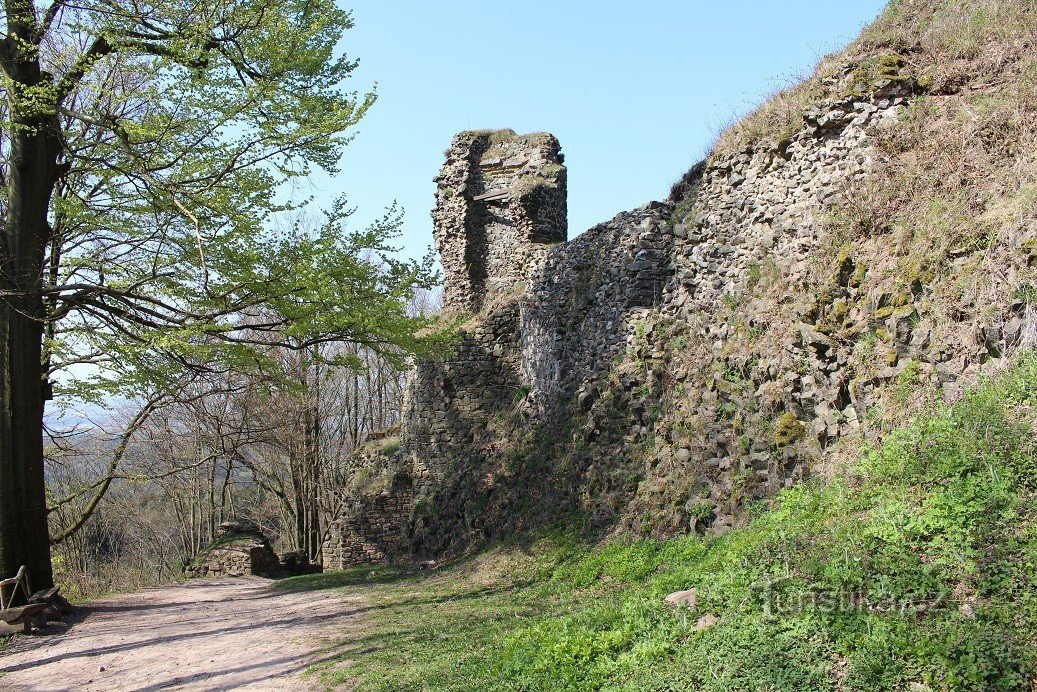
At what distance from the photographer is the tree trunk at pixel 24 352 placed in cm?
1053

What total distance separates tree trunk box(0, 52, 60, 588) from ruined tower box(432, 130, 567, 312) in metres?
9.49

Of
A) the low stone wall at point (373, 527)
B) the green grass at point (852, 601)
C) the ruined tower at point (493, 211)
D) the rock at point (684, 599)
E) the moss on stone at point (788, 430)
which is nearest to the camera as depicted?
the green grass at point (852, 601)

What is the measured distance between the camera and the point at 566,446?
1285 centimetres

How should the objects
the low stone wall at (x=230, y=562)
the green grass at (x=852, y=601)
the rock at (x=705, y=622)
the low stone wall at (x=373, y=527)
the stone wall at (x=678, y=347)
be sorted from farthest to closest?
the low stone wall at (x=230, y=562) → the low stone wall at (x=373, y=527) → the stone wall at (x=678, y=347) → the rock at (x=705, y=622) → the green grass at (x=852, y=601)

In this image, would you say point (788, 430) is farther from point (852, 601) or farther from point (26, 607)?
point (26, 607)

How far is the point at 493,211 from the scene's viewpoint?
61.5 feet

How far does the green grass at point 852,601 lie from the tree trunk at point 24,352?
6.10 m

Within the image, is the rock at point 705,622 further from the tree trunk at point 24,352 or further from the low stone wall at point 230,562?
the low stone wall at point 230,562

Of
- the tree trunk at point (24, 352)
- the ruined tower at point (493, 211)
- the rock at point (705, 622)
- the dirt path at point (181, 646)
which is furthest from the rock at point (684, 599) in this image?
the ruined tower at point (493, 211)

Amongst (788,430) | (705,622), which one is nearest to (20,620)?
(705,622)

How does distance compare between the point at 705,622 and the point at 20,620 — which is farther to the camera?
the point at 20,620

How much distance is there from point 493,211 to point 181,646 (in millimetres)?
12493

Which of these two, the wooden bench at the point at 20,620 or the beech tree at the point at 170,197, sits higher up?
the beech tree at the point at 170,197

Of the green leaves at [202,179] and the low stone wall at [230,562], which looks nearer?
the green leaves at [202,179]
